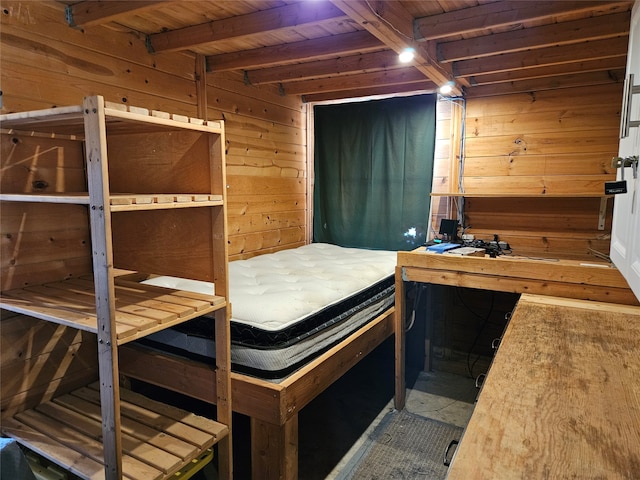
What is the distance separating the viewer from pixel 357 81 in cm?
321

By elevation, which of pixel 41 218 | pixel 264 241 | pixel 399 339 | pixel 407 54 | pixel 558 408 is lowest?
pixel 399 339

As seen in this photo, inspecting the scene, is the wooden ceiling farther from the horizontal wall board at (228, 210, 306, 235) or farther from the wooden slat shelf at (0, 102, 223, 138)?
the horizontal wall board at (228, 210, 306, 235)

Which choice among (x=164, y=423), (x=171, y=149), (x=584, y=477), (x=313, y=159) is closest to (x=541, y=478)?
(x=584, y=477)

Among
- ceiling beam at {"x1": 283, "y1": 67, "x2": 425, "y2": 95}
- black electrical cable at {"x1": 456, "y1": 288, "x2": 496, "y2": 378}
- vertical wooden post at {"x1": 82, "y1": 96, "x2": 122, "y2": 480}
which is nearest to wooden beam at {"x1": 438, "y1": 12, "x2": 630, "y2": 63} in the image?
ceiling beam at {"x1": 283, "y1": 67, "x2": 425, "y2": 95}

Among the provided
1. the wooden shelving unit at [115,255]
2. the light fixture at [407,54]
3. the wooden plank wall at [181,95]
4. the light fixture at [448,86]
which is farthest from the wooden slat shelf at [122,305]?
the light fixture at [448,86]

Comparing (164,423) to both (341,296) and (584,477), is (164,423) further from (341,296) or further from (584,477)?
(584,477)

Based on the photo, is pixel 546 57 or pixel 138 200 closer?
pixel 138 200

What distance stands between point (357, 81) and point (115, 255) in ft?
→ 7.26

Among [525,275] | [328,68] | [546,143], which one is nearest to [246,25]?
[328,68]

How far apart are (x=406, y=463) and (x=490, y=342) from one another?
144cm

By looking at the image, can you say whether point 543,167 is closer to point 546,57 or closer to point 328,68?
point 546,57

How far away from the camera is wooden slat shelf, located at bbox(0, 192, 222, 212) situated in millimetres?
1220

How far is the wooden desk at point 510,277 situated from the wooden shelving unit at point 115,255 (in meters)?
1.32

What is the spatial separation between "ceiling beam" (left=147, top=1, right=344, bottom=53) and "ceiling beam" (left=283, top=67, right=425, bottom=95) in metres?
1.22
